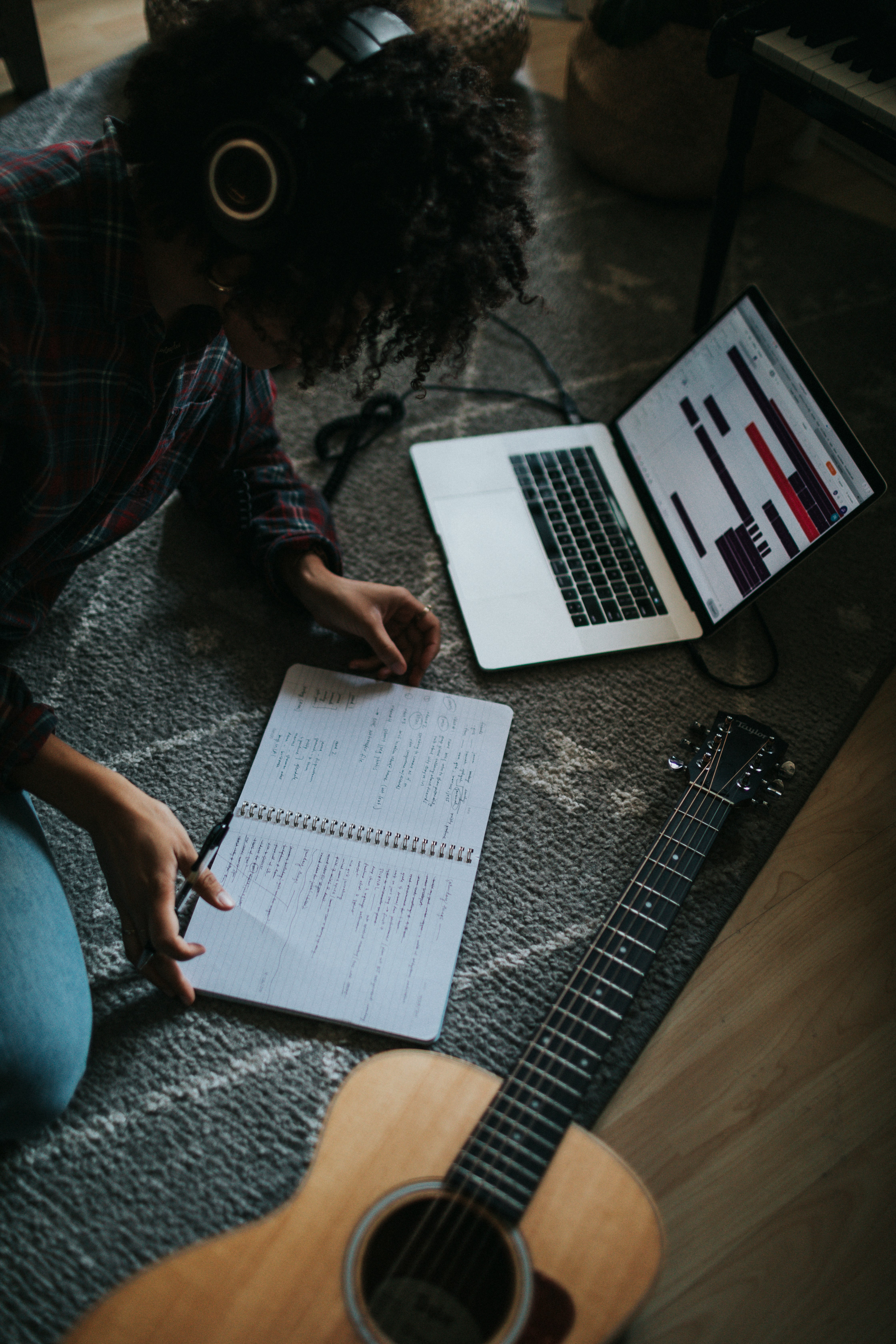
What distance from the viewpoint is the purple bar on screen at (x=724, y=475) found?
3.75ft

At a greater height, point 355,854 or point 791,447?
point 791,447

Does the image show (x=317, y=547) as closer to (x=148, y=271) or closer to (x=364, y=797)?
(x=364, y=797)

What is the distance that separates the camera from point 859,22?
1188 mm

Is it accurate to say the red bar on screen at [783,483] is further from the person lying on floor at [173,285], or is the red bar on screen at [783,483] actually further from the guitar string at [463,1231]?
the guitar string at [463,1231]

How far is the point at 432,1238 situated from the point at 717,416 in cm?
100

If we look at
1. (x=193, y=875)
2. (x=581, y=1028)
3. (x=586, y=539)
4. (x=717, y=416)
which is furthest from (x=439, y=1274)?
(x=717, y=416)

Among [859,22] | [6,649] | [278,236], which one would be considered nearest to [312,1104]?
[6,649]

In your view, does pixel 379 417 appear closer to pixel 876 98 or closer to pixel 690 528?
pixel 690 528

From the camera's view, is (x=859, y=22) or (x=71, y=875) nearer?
(x=71, y=875)

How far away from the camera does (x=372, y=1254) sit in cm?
67

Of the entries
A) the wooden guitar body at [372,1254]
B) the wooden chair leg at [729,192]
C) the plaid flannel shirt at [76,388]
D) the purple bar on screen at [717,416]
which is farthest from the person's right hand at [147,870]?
the wooden chair leg at [729,192]

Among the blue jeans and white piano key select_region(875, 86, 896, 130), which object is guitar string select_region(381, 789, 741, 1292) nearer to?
the blue jeans

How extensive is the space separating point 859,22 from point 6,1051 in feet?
5.11

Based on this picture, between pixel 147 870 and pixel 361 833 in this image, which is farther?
pixel 361 833
